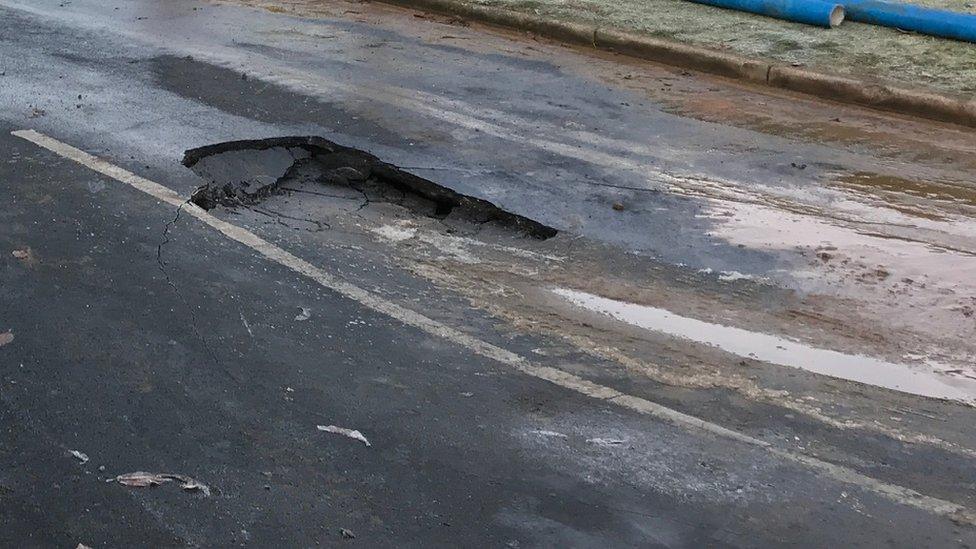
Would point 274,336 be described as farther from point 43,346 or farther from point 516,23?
point 516,23

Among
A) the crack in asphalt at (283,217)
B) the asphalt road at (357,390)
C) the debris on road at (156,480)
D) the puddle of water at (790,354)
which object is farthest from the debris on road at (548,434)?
the crack in asphalt at (283,217)

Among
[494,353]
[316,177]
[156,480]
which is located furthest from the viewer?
[316,177]

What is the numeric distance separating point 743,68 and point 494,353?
653cm

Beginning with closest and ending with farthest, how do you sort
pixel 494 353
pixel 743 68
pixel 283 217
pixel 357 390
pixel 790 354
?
A: pixel 357 390 < pixel 494 353 < pixel 790 354 < pixel 283 217 < pixel 743 68

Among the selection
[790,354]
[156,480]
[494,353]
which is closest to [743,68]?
[790,354]

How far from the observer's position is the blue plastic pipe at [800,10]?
12086 millimetres

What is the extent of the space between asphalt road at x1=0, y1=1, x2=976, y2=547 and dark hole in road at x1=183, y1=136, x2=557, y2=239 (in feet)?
0.54

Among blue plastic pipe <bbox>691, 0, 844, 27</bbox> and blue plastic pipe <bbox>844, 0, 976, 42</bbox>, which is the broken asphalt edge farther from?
blue plastic pipe <bbox>844, 0, 976, 42</bbox>

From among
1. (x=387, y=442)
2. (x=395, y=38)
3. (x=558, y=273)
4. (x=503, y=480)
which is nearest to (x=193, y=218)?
(x=558, y=273)

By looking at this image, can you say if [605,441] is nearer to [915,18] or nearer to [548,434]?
[548,434]

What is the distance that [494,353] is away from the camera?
5.59 metres

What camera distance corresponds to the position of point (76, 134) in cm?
843

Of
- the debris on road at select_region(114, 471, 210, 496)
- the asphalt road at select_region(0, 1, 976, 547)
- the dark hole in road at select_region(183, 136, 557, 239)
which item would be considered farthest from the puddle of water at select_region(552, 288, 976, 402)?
the debris on road at select_region(114, 471, 210, 496)

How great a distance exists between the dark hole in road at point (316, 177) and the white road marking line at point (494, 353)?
1.52 feet
